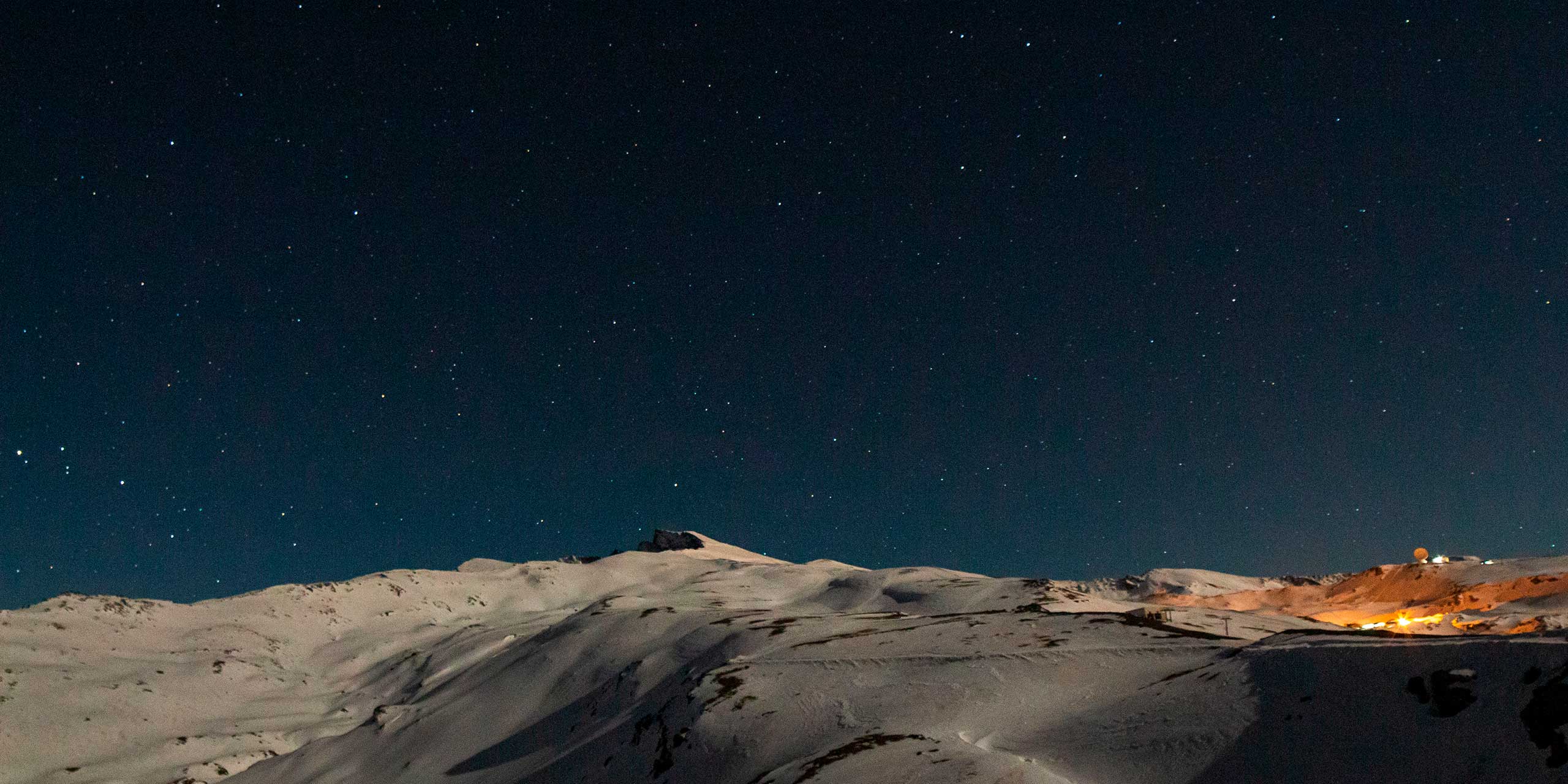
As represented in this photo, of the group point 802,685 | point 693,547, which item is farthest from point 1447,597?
point 693,547

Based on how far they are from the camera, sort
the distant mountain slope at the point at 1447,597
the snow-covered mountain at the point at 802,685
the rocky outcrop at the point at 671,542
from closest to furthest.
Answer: the snow-covered mountain at the point at 802,685, the distant mountain slope at the point at 1447,597, the rocky outcrop at the point at 671,542

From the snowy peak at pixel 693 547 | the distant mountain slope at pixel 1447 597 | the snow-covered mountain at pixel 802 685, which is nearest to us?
the snow-covered mountain at pixel 802 685

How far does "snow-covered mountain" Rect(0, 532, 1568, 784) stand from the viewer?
10.3m

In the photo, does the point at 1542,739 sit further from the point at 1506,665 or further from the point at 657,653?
the point at 657,653

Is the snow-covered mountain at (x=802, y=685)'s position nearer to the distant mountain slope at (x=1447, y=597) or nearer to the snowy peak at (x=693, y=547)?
the distant mountain slope at (x=1447, y=597)

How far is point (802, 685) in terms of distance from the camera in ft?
62.4

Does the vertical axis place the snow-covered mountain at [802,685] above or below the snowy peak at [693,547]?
below

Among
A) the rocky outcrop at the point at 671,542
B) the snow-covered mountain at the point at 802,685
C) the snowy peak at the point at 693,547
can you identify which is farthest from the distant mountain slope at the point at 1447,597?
the rocky outcrop at the point at 671,542

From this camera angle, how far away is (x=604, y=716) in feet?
81.2

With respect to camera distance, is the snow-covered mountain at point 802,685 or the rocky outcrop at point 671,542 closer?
the snow-covered mountain at point 802,685

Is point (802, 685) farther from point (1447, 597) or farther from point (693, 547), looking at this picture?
point (693, 547)

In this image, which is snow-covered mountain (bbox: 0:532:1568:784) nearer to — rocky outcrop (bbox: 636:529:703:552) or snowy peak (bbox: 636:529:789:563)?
snowy peak (bbox: 636:529:789:563)

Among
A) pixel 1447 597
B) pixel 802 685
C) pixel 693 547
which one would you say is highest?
pixel 693 547

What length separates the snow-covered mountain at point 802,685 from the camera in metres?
10.3
